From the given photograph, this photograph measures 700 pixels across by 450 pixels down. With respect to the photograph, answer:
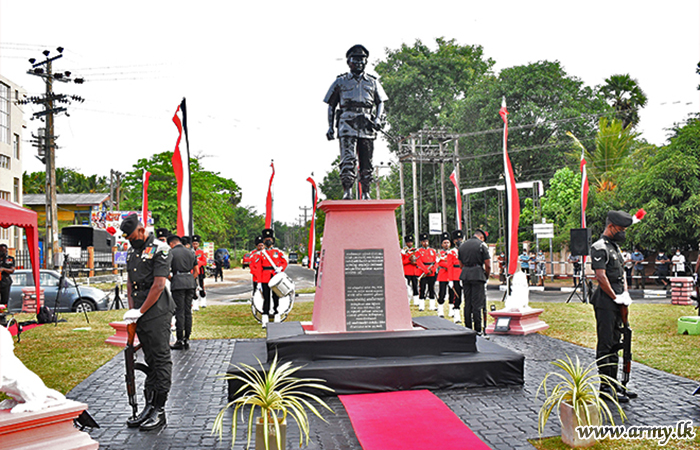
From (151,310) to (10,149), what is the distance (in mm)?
41840

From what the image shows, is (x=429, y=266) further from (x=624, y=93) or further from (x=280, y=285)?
(x=624, y=93)

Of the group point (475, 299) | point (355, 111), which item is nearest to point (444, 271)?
point (475, 299)

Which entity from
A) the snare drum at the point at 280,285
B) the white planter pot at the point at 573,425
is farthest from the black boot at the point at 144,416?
the snare drum at the point at 280,285

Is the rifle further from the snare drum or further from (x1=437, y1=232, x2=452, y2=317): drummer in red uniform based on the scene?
(x1=437, y1=232, x2=452, y2=317): drummer in red uniform

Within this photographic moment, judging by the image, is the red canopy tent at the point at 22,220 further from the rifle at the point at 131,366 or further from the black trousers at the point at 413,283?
the black trousers at the point at 413,283

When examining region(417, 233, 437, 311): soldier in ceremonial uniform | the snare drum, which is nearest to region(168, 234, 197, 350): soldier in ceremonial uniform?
the snare drum

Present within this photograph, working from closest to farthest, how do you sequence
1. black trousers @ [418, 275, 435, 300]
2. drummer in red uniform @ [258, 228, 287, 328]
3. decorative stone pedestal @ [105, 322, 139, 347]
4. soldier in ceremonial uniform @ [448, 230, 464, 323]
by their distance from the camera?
decorative stone pedestal @ [105, 322, 139, 347] < drummer in red uniform @ [258, 228, 287, 328] < soldier in ceremonial uniform @ [448, 230, 464, 323] < black trousers @ [418, 275, 435, 300]

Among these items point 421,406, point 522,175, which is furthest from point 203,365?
point 522,175

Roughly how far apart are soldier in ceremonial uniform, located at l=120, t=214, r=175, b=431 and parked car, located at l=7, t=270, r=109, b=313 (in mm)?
11869

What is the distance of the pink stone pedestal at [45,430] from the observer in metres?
3.95

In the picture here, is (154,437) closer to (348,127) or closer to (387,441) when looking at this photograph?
(387,441)

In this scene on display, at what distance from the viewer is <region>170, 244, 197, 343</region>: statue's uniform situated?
387 inches

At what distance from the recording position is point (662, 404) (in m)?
5.89

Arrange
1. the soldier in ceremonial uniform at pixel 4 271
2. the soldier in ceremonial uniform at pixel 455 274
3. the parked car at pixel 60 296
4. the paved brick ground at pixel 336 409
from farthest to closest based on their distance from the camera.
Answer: the parked car at pixel 60 296
the soldier in ceremonial uniform at pixel 4 271
the soldier in ceremonial uniform at pixel 455 274
the paved brick ground at pixel 336 409
